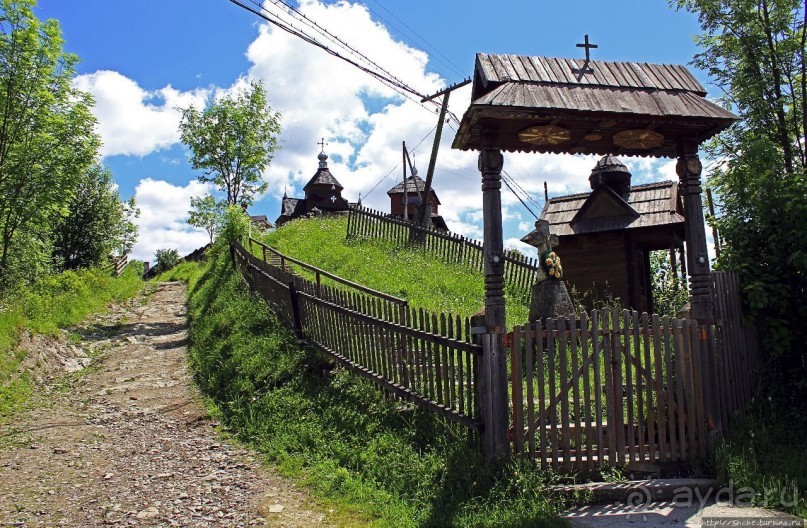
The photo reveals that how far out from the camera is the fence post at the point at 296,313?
32.9ft

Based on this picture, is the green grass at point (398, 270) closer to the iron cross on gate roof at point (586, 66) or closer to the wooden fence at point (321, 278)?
the wooden fence at point (321, 278)

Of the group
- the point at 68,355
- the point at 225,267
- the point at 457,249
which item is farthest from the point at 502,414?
the point at 225,267

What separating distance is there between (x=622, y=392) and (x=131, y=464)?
552 cm

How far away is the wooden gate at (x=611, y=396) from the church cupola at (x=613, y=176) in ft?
36.4

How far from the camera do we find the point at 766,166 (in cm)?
810

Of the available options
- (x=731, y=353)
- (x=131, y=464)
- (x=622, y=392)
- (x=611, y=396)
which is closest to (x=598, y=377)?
(x=611, y=396)

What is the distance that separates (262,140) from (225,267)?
413 inches

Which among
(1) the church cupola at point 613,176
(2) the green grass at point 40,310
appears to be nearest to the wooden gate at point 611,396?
(2) the green grass at point 40,310

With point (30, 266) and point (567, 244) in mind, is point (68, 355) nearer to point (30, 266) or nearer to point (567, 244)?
point (30, 266)

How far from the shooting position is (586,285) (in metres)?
16.0

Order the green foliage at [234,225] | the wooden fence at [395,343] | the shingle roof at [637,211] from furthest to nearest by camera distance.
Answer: the green foliage at [234,225] < the shingle roof at [637,211] < the wooden fence at [395,343]

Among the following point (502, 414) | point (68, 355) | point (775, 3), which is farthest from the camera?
point (68, 355)

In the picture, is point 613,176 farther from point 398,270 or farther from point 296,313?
point 296,313

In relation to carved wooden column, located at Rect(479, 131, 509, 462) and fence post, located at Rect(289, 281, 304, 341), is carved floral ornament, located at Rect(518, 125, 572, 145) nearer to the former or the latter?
carved wooden column, located at Rect(479, 131, 509, 462)
